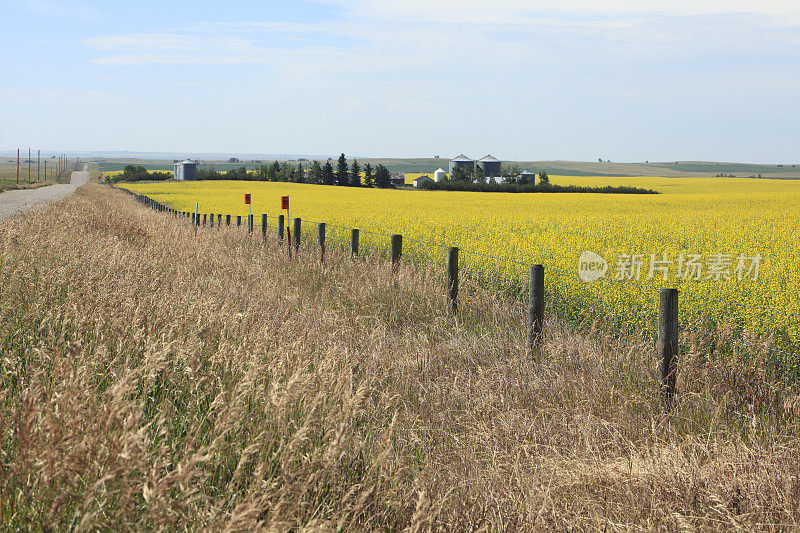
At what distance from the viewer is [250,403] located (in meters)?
4.13

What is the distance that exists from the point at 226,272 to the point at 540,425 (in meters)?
6.67

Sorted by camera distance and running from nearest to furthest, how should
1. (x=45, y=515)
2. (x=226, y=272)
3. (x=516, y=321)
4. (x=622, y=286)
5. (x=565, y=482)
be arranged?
1. (x=45, y=515)
2. (x=565, y=482)
3. (x=516, y=321)
4. (x=622, y=286)
5. (x=226, y=272)

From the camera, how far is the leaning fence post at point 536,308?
7359 millimetres

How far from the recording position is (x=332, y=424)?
3809 millimetres

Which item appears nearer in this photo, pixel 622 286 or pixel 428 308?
pixel 428 308

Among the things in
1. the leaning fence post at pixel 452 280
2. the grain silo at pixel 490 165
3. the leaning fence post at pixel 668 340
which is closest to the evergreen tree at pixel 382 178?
the grain silo at pixel 490 165

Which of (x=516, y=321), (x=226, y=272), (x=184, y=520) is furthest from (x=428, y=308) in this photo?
(x=184, y=520)

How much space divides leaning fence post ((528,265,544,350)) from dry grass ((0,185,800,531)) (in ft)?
0.56

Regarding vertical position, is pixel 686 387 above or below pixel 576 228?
below

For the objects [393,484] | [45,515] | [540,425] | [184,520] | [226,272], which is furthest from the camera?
[226,272]

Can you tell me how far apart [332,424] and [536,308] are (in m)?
4.08

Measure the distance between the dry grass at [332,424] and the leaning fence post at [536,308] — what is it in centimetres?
17

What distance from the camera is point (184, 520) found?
8.74 feet

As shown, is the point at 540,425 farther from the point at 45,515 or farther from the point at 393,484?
the point at 45,515
